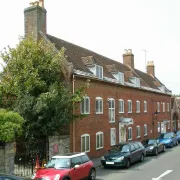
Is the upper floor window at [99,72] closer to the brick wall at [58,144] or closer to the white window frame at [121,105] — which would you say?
the white window frame at [121,105]

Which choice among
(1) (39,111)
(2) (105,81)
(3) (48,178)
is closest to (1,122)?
(1) (39,111)

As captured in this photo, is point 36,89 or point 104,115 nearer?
point 36,89

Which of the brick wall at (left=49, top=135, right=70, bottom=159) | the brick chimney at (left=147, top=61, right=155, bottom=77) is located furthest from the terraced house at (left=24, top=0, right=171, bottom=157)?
the brick chimney at (left=147, top=61, right=155, bottom=77)

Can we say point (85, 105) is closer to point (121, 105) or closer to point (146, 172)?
point (121, 105)

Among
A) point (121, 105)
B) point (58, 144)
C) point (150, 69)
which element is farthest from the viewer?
A: point (150, 69)

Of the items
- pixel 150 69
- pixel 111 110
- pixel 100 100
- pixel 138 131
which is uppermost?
pixel 150 69

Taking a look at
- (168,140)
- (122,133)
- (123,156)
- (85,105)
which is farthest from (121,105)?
(123,156)

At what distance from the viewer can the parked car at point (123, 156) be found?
19.3 meters

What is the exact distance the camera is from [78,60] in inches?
989

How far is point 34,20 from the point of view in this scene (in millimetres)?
23281

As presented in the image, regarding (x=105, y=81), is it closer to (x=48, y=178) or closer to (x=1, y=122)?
(x=1, y=122)

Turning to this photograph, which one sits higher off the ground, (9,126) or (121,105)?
(121,105)

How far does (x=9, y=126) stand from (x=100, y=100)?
11.6 metres

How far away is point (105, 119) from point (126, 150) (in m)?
6.84
